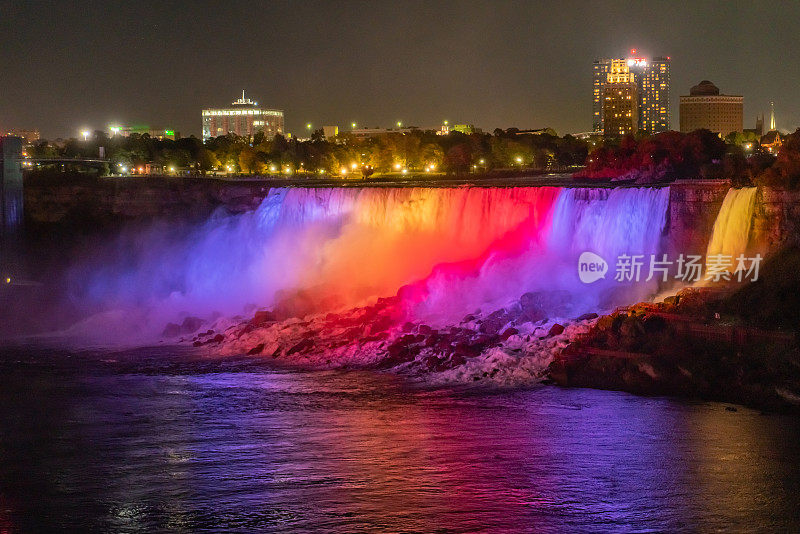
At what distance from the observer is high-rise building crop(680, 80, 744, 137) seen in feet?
430

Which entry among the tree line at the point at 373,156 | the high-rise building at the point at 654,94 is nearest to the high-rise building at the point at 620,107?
the high-rise building at the point at 654,94

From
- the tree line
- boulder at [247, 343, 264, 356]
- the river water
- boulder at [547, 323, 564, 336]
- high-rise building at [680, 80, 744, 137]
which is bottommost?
the river water

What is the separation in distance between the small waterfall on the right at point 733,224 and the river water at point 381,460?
21.5ft

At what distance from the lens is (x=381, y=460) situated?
18062 millimetres

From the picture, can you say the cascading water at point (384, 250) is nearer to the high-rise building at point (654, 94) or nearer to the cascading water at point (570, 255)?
the cascading water at point (570, 255)

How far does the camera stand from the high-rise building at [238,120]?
17675 centimetres

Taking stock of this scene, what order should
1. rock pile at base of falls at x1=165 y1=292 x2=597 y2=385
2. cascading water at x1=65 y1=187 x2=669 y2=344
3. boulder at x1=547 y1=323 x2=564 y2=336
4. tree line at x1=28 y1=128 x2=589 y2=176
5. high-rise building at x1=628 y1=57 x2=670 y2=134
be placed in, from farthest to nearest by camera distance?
high-rise building at x1=628 y1=57 x2=670 y2=134, tree line at x1=28 y1=128 x2=589 y2=176, cascading water at x1=65 y1=187 x2=669 y2=344, boulder at x1=547 y1=323 x2=564 y2=336, rock pile at base of falls at x1=165 y1=292 x2=597 y2=385

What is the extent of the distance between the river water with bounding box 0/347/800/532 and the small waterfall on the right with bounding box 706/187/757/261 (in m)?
6.55

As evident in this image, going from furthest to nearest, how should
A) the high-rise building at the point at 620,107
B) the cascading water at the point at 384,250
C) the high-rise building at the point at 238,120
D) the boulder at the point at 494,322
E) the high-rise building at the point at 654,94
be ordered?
the high-rise building at the point at 654,94
the high-rise building at the point at 238,120
the high-rise building at the point at 620,107
the cascading water at the point at 384,250
the boulder at the point at 494,322

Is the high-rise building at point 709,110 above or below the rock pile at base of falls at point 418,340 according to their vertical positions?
above

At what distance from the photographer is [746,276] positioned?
25.8 metres

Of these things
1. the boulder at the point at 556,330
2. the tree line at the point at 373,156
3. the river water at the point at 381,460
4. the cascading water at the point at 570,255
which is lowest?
the river water at the point at 381,460

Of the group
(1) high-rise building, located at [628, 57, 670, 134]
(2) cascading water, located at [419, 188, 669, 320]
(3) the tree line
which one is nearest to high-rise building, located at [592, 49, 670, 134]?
(1) high-rise building, located at [628, 57, 670, 134]

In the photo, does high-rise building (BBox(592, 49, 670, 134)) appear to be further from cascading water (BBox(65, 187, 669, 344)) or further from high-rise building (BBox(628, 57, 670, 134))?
cascading water (BBox(65, 187, 669, 344))
